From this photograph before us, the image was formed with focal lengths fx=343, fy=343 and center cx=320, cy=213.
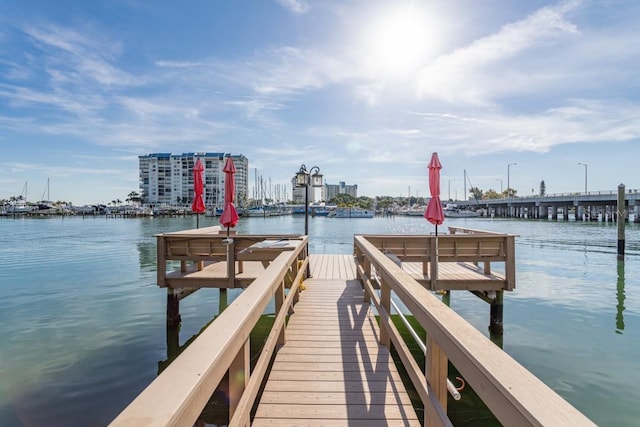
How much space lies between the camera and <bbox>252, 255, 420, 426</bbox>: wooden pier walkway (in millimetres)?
2848

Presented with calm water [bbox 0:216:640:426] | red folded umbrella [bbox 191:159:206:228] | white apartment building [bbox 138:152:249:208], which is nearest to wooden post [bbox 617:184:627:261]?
calm water [bbox 0:216:640:426]

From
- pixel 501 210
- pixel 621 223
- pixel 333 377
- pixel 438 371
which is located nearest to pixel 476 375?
pixel 438 371

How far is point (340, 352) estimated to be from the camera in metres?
4.14

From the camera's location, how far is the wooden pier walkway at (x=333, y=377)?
9.34 feet

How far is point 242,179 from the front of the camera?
155625 millimetres

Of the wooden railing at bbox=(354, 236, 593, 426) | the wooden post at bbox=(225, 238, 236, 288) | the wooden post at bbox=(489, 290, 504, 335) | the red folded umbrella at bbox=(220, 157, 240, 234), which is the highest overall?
the red folded umbrella at bbox=(220, 157, 240, 234)

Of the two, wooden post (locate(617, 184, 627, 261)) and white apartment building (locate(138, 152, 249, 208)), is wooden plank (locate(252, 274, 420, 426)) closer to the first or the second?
wooden post (locate(617, 184, 627, 261))

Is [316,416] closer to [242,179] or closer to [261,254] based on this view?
[261,254]

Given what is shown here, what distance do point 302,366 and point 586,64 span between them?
15135 millimetres

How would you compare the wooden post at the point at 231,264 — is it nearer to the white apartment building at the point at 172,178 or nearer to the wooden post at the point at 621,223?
the wooden post at the point at 621,223

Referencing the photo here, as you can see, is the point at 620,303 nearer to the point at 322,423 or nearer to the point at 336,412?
the point at 336,412

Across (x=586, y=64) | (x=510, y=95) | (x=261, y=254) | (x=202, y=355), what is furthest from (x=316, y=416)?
(x=510, y=95)

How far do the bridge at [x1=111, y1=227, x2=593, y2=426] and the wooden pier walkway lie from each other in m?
0.01

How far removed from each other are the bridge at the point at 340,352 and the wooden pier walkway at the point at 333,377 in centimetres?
1
